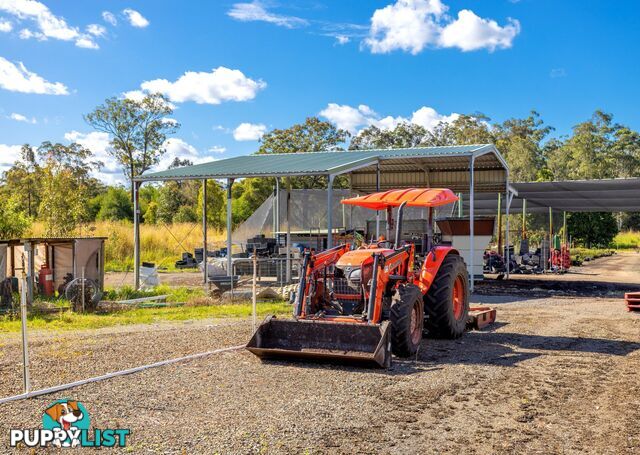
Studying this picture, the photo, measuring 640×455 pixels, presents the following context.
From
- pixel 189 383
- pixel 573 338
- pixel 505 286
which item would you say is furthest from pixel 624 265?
pixel 189 383

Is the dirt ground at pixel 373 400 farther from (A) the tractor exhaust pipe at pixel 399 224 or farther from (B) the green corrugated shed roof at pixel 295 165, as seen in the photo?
(B) the green corrugated shed roof at pixel 295 165

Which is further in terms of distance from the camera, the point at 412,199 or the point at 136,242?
the point at 136,242

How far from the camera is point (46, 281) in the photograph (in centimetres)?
1589

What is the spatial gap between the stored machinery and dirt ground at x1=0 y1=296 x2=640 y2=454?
242 mm

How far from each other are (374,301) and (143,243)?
933 inches

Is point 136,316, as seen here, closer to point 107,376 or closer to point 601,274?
point 107,376

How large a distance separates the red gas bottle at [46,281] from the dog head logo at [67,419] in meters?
10.1

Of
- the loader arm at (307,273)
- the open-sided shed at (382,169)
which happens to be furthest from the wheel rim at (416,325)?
the open-sided shed at (382,169)

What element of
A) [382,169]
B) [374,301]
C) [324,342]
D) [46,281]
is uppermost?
[382,169]

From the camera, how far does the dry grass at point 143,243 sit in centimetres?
2833

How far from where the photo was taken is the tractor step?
11.2 m

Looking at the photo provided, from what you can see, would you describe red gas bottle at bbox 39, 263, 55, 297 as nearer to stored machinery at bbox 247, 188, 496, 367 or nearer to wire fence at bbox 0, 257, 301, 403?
wire fence at bbox 0, 257, 301, 403

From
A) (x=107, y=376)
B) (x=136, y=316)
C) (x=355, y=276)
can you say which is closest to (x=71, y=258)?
(x=136, y=316)

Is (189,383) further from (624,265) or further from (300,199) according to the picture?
(624,265)
